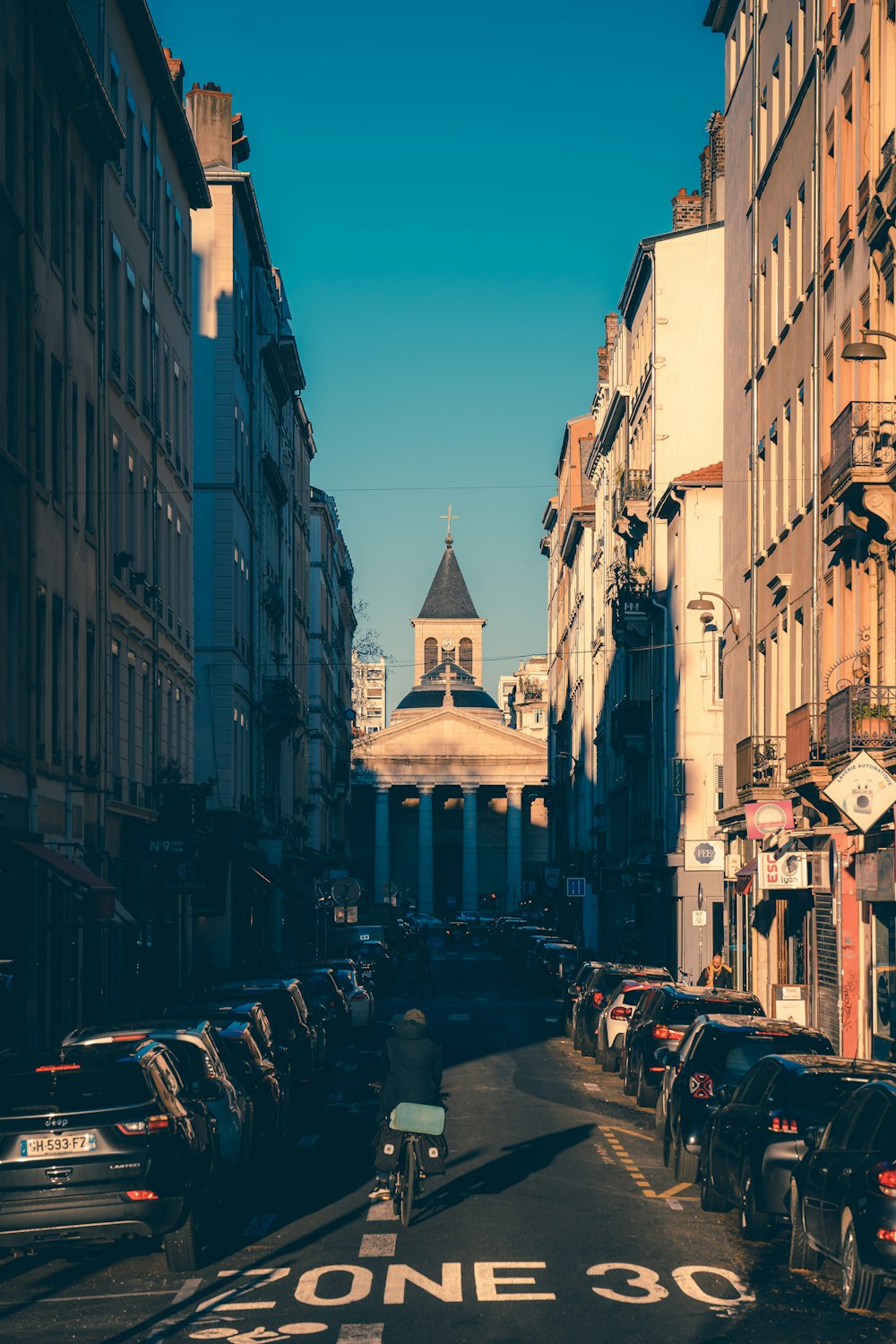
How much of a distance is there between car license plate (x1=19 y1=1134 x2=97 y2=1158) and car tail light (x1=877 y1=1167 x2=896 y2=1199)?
4.99 m

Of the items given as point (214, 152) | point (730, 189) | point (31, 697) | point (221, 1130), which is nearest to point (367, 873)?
point (214, 152)

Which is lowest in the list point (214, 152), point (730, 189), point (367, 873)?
point (367, 873)

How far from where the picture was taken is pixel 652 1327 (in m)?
11.0

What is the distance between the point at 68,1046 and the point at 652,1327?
16.6 ft

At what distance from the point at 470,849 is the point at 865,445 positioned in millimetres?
123731

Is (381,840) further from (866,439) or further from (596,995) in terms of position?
(866,439)

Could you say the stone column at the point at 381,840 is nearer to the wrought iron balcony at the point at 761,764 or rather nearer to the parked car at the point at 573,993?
the parked car at the point at 573,993

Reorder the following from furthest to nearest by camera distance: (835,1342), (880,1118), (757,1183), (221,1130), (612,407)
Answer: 1. (612,407)
2. (221,1130)
3. (757,1183)
4. (880,1118)
5. (835,1342)

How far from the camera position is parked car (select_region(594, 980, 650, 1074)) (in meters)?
29.1

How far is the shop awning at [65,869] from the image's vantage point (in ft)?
75.4

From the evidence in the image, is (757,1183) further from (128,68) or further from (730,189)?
(730,189)

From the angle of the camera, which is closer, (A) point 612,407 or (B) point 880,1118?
(B) point 880,1118

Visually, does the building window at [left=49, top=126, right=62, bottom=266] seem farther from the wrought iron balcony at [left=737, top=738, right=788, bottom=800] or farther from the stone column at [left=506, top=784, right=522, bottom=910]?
the stone column at [left=506, top=784, right=522, bottom=910]

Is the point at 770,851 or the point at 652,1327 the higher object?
the point at 770,851
